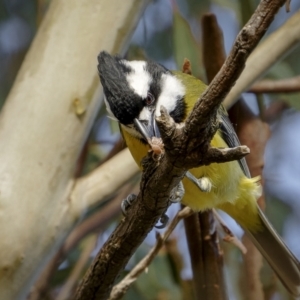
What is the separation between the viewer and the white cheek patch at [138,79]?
1.04 meters

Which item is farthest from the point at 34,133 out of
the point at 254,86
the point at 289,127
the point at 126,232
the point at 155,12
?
the point at 289,127

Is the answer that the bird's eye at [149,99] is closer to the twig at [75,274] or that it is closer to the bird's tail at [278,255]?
the bird's tail at [278,255]

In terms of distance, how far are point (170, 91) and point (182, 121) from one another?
9 cm

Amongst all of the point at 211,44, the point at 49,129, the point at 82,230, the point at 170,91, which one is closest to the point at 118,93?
the point at 170,91

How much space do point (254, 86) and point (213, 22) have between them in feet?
0.73

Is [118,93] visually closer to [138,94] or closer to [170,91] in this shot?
[138,94]

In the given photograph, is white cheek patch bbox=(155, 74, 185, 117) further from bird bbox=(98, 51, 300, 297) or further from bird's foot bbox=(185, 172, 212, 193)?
bird's foot bbox=(185, 172, 212, 193)

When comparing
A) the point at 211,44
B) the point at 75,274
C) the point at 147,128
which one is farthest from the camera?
the point at 75,274

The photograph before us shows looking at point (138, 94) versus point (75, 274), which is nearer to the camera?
point (138, 94)

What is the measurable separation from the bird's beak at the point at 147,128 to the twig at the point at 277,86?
50 cm

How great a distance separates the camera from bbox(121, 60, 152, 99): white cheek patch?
1.04 metres

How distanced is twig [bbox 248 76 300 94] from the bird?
227 mm

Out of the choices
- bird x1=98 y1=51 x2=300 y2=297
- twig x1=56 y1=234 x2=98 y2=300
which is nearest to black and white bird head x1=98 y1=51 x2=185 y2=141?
bird x1=98 y1=51 x2=300 y2=297

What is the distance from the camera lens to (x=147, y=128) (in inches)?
38.4
